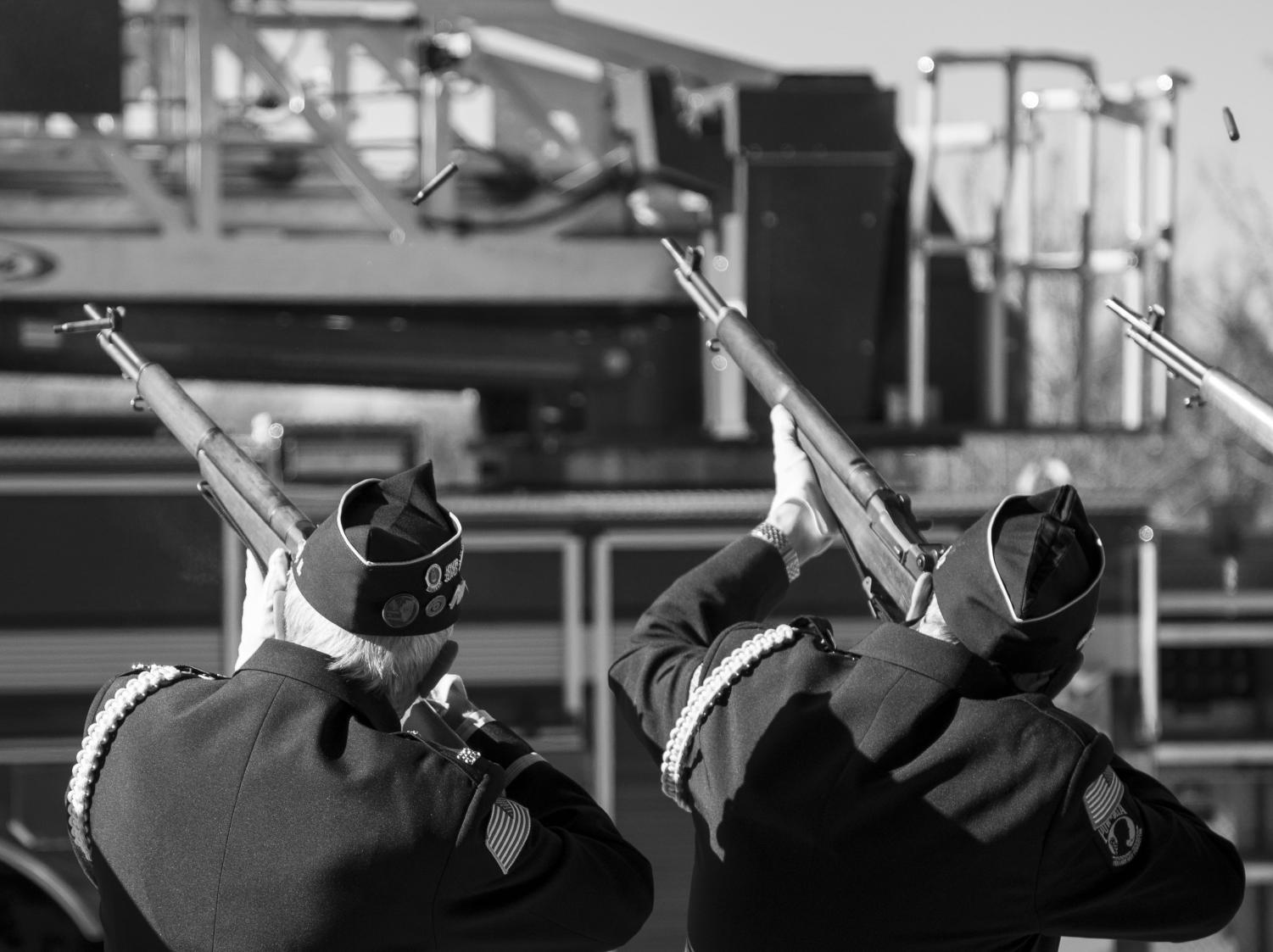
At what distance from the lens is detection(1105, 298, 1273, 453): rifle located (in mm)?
2135

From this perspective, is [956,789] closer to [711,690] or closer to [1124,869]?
[1124,869]

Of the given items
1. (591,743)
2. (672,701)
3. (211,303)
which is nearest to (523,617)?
(591,743)

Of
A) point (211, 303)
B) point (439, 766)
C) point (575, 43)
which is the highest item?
point (575, 43)

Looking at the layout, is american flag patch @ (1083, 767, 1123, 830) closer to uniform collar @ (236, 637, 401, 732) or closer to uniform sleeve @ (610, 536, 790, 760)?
uniform sleeve @ (610, 536, 790, 760)

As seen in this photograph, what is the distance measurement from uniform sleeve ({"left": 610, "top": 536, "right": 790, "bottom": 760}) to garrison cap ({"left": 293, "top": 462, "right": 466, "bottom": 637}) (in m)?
0.34

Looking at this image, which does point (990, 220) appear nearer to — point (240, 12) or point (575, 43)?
point (575, 43)

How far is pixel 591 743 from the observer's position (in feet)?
14.0

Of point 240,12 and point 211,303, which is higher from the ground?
point 240,12

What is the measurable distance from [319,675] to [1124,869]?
37.3 inches

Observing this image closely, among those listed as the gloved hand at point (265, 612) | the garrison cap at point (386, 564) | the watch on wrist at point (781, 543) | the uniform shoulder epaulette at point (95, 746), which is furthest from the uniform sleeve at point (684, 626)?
the uniform shoulder epaulette at point (95, 746)

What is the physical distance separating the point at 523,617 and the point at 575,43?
6.07 ft

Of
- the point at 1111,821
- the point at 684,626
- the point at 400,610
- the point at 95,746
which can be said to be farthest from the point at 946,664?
the point at 95,746

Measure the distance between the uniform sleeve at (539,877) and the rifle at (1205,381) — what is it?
0.99m

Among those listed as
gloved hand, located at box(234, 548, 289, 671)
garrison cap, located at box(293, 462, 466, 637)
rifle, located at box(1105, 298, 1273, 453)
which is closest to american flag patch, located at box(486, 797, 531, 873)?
garrison cap, located at box(293, 462, 466, 637)
